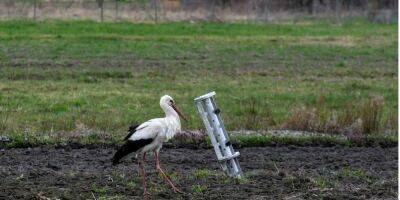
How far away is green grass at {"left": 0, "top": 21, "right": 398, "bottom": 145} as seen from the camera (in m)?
17.3

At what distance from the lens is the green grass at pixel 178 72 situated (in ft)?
56.6

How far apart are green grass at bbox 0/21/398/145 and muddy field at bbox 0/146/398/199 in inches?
68.7

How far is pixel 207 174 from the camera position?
36.8 ft

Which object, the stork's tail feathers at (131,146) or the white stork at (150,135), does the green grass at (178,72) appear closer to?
the white stork at (150,135)

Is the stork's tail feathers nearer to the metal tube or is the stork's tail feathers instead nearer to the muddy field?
the muddy field

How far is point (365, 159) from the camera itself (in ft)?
43.6

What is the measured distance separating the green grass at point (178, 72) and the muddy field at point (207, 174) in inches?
68.7

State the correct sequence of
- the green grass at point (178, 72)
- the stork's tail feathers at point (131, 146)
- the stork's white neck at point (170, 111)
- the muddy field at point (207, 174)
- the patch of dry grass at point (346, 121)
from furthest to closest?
the green grass at point (178, 72) → the patch of dry grass at point (346, 121) → the stork's white neck at point (170, 111) → the stork's tail feathers at point (131, 146) → the muddy field at point (207, 174)

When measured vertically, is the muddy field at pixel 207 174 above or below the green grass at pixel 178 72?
above

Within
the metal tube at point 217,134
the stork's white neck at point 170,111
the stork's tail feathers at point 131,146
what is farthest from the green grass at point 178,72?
the stork's tail feathers at point 131,146

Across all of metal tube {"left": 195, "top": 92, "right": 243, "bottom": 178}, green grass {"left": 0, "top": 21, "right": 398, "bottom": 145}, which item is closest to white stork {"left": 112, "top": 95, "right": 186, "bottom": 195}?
metal tube {"left": 195, "top": 92, "right": 243, "bottom": 178}

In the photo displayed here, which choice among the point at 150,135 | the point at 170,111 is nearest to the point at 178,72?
the point at 170,111

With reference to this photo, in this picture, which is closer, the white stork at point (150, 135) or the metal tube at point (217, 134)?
the white stork at point (150, 135)

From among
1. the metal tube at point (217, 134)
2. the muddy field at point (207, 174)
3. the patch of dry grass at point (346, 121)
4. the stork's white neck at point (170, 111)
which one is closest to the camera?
the muddy field at point (207, 174)
